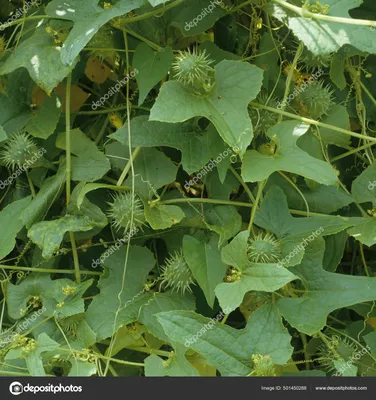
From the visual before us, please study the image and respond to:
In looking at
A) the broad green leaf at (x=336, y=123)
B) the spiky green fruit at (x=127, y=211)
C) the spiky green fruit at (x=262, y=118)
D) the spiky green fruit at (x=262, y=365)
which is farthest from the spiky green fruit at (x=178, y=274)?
the broad green leaf at (x=336, y=123)

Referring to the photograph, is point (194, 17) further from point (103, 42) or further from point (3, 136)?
point (3, 136)

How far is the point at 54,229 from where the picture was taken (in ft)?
4.34

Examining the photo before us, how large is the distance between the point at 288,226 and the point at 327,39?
39 centimetres

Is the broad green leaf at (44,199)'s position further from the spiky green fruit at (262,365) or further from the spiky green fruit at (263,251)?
the spiky green fruit at (262,365)

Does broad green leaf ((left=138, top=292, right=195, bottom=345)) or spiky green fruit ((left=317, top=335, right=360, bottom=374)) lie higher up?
broad green leaf ((left=138, top=292, right=195, bottom=345))

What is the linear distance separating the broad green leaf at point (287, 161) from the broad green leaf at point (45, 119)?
450mm

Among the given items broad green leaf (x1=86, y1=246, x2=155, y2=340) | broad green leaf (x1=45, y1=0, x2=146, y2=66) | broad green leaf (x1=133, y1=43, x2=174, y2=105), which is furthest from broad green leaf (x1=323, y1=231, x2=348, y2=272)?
broad green leaf (x1=45, y1=0, x2=146, y2=66)

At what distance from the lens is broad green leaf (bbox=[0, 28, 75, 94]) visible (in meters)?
1.33

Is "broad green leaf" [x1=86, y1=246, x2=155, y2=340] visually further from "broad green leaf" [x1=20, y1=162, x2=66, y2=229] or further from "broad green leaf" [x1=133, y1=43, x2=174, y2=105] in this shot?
"broad green leaf" [x1=133, y1=43, x2=174, y2=105]

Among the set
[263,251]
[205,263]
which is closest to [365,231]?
[263,251]

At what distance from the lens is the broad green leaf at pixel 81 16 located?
123cm

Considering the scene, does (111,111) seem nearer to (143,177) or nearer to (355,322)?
(143,177)

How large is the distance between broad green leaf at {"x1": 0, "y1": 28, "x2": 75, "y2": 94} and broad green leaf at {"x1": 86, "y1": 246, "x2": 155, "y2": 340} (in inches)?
15.6

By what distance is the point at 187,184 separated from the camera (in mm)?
1452
